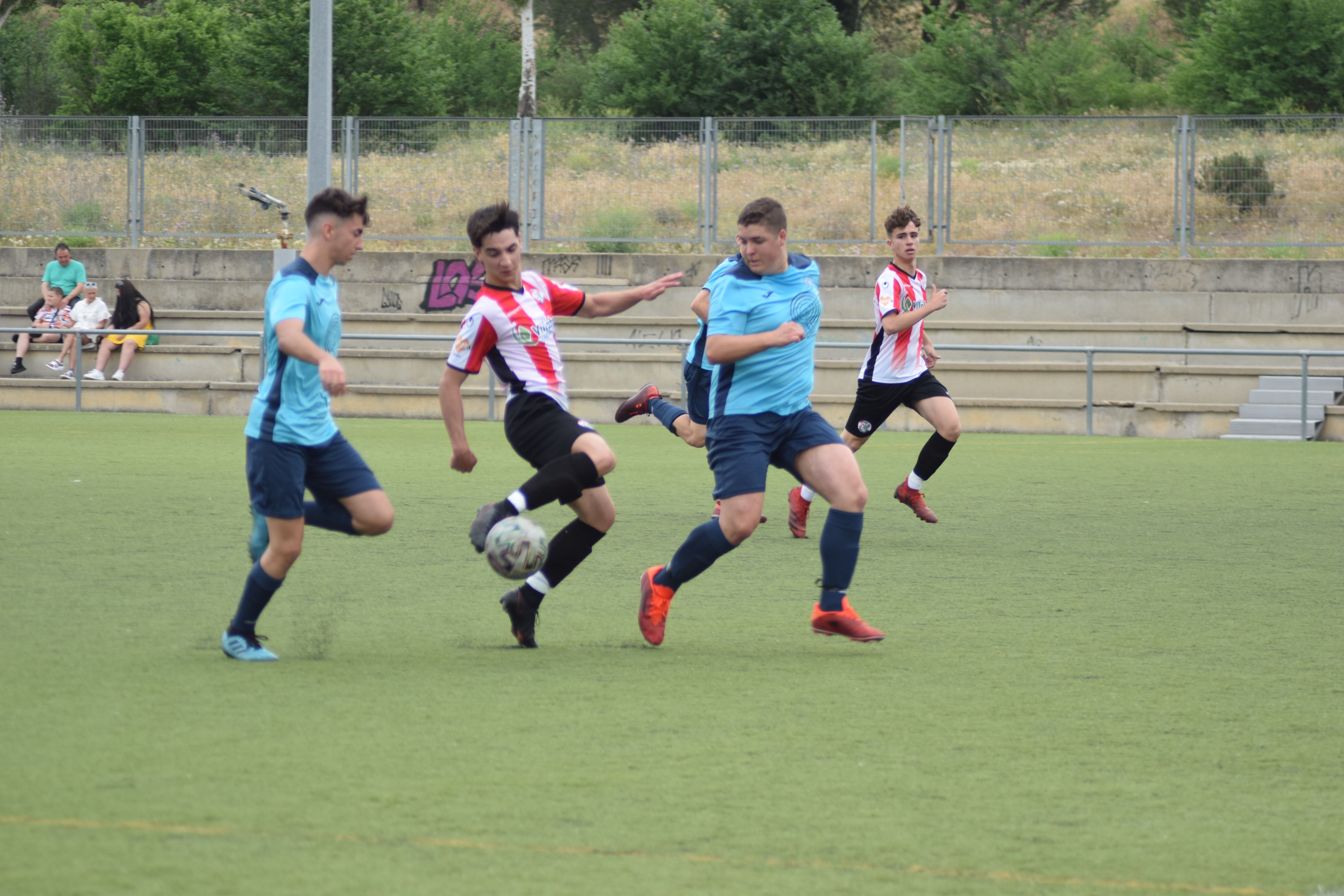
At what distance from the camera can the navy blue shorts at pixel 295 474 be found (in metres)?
5.61

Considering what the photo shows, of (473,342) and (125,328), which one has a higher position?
(473,342)

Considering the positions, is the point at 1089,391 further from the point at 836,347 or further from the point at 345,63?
the point at 345,63

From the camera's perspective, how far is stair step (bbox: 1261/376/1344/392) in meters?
18.7

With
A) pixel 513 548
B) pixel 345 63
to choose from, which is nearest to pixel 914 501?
pixel 513 548

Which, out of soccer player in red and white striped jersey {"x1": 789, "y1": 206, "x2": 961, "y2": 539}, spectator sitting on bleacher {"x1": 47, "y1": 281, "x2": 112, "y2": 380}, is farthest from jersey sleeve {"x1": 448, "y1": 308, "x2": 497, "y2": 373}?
spectator sitting on bleacher {"x1": 47, "y1": 281, "x2": 112, "y2": 380}

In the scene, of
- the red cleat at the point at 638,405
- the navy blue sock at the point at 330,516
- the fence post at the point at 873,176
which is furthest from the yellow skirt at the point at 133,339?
the navy blue sock at the point at 330,516

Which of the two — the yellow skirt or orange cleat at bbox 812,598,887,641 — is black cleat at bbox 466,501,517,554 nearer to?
orange cleat at bbox 812,598,887,641

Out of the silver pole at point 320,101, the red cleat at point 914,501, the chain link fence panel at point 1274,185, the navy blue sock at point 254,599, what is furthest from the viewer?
the chain link fence panel at point 1274,185

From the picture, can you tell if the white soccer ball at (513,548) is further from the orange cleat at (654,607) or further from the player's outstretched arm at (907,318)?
the player's outstretched arm at (907,318)

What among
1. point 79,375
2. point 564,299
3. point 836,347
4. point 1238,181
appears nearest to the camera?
point 564,299

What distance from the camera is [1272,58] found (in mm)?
35844

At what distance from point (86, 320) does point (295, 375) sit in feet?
57.3

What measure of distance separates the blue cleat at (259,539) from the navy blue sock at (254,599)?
15.3 inches

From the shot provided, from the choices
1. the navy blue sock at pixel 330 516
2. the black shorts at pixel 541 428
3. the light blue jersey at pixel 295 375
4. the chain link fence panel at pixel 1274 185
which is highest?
the chain link fence panel at pixel 1274 185
